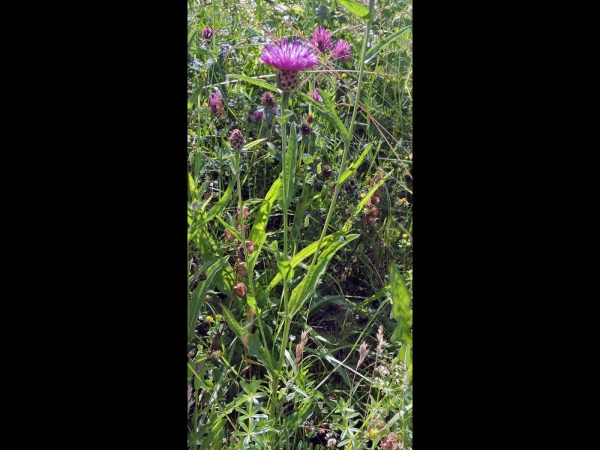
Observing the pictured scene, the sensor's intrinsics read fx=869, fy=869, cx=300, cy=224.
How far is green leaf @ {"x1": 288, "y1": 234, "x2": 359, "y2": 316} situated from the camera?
1.01 meters

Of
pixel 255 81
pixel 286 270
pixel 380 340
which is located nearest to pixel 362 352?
pixel 380 340

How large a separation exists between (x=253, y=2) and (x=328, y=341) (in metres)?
0.42

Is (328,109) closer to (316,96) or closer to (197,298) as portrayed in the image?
(316,96)

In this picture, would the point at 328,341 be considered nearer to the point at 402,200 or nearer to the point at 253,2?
the point at 402,200

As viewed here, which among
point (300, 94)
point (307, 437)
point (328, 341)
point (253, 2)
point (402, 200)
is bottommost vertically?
point (307, 437)

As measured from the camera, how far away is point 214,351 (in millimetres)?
1016

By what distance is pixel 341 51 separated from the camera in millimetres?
1047

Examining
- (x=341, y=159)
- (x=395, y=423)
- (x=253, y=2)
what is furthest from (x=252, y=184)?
(x=395, y=423)

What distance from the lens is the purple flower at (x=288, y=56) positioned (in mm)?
1003

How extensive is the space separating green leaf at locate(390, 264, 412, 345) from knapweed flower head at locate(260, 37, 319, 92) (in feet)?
0.82

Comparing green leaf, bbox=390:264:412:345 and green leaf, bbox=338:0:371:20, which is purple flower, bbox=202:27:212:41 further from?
green leaf, bbox=390:264:412:345

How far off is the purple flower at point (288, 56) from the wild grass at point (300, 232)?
0.01 m

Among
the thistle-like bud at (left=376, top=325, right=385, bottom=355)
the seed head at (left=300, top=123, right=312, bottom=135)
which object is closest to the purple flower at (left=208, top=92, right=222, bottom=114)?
the seed head at (left=300, top=123, right=312, bottom=135)

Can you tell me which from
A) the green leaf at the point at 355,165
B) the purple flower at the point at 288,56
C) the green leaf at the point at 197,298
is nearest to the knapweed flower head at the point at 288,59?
the purple flower at the point at 288,56
